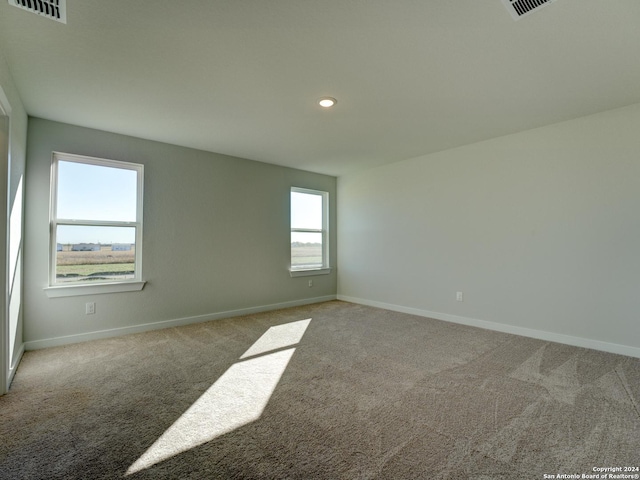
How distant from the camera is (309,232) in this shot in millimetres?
5668

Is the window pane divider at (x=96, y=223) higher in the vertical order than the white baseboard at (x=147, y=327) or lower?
higher

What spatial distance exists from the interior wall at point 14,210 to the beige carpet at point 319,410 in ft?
1.14

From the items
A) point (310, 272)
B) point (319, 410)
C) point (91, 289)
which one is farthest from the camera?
point (310, 272)

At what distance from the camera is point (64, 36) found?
2010mm

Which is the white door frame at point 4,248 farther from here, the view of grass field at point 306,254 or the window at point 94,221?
the view of grass field at point 306,254

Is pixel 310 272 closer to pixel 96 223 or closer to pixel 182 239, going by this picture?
pixel 182 239

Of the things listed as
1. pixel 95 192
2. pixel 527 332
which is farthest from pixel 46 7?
pixel 527 332

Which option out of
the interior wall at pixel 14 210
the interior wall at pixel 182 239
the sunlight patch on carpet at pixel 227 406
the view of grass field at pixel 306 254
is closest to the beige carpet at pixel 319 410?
the sunlight patch on carpet at pixel 227 406

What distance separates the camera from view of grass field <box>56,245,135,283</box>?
134 inches

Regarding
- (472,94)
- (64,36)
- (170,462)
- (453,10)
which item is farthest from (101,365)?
(472,94)

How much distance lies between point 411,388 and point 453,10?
2.52m

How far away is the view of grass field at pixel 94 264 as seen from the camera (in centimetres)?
341

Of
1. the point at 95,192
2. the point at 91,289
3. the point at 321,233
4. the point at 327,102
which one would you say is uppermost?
the point at 327,102

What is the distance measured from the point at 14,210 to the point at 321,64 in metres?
2.83
